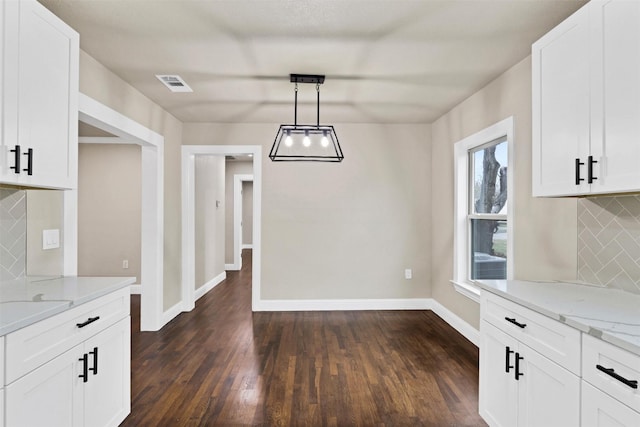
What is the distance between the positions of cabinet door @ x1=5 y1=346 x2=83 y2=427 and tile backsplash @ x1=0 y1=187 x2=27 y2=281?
0.75 meters

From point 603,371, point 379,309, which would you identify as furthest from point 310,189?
point 603,371

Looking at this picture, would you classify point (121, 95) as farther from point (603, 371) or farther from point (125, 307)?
point (603, 371)

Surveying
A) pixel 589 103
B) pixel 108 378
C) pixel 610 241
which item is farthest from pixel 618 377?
pixel 108 378

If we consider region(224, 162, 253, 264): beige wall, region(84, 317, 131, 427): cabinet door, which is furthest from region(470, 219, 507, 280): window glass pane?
region(224, 162, 253, 264): beige wall

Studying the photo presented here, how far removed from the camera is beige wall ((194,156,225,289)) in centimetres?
528

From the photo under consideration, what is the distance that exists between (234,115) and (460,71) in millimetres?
2601

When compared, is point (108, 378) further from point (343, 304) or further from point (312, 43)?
point (343, 304)

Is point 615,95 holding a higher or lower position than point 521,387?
higher

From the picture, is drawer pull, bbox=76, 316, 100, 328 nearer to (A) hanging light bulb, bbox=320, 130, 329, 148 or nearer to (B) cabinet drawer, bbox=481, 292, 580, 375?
(A) hanging light bulb, bbox=320, 130, 329, 148

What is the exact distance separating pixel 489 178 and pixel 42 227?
3.79 m

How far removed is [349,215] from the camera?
15.5ft

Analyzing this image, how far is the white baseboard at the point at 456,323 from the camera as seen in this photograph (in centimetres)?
351

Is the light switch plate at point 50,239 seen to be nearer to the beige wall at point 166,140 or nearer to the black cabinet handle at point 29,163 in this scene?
the black cabinet handle at point 29,163

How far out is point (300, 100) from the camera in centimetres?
369
